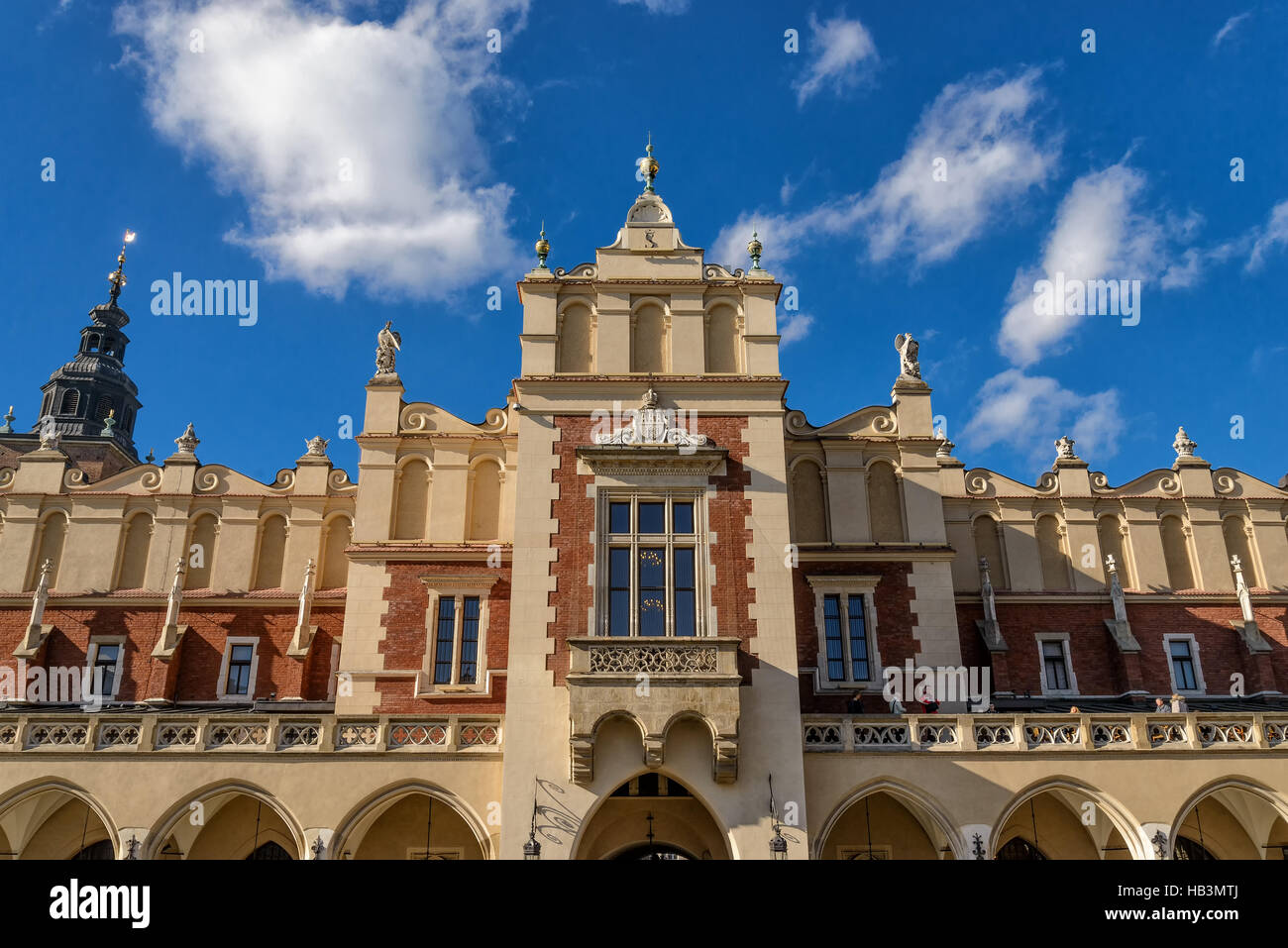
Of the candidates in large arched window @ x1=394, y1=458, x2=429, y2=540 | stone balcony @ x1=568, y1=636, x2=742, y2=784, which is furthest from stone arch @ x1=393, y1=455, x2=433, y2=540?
stone balcony @ x1=568, y1=636, x2=742, y2=784

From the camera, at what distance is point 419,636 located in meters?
27.4

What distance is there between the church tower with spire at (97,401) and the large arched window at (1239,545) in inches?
1933

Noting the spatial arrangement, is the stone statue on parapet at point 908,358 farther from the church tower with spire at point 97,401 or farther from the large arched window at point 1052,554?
the church tower with spire at point 97,401

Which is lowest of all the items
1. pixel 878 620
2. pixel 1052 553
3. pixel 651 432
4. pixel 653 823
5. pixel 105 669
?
pixel 653 823

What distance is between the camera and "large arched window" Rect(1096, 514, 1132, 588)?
32.4m

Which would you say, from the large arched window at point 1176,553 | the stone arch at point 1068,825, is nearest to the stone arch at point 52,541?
the stone arch at point 1068,825

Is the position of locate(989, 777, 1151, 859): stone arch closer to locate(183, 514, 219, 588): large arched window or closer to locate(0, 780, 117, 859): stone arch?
locate(0, 780, 117, 859): stone arch

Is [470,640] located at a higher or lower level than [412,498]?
lower

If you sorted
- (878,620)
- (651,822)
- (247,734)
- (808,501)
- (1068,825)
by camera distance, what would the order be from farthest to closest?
(808,501)
(878,620)
(1068,825)
(651,822)
(247,734)

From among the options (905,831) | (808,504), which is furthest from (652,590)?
(905,831)

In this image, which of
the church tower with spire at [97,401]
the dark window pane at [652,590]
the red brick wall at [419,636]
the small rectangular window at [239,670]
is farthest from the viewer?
the church tower with spire at [97,401]

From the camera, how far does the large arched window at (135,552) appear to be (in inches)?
1248

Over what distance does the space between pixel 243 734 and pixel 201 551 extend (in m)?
10.9

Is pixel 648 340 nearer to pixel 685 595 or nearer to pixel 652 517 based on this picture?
pixel 652 517
